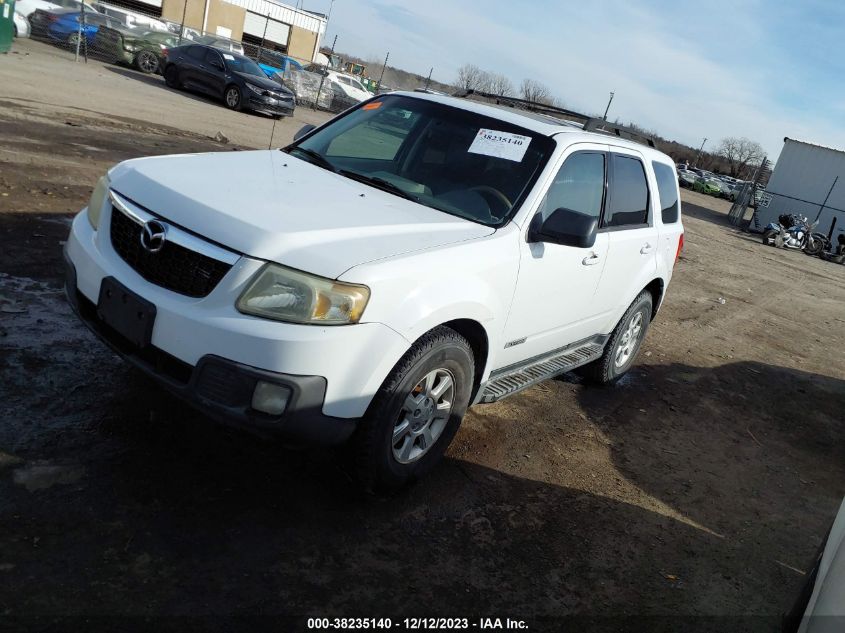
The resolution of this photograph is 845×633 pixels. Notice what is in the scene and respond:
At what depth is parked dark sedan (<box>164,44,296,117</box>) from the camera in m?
19.6

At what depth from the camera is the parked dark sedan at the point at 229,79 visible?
19.6m

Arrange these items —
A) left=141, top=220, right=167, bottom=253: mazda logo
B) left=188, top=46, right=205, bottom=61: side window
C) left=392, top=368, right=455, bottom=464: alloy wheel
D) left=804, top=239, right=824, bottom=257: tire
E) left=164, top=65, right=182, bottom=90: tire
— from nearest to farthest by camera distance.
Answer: left=141, top=220, right=167, bottom=253: mazda logo < left=392, top=368, right=455, bottom=464: alloy wheel < left=188, top=46, right=205, bottom=61: side window < left=164, top=65, right=182, bottom=90: tire < left=804, top=239, right=824, bottom=257: tire

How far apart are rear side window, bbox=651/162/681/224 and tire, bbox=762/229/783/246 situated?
20.4 m

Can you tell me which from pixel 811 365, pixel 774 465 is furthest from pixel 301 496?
pixel 811 365

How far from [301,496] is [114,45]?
2389cm

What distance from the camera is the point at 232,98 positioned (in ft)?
65.7

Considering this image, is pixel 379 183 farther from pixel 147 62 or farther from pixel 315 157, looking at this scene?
pixel 147 62

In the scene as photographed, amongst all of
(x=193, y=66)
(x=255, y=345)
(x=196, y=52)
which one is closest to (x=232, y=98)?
(x=193, y=66)

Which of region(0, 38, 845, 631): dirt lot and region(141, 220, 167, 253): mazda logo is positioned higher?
region(141, 220, 167, 253): mazda logo

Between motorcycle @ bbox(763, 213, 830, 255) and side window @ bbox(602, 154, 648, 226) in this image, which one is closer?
side window @ bbox(602, 154, 648, 226)

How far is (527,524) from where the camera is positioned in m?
3.60

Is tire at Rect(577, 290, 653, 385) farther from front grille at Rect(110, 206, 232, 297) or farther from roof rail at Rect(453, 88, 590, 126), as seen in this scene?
front grille at Rect(110, 206, 232, 297)

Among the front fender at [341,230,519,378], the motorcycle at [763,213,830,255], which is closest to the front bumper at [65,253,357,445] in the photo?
the front fender at [341,230,519,378]

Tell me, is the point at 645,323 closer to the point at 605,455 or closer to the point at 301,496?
the point at 605,455
